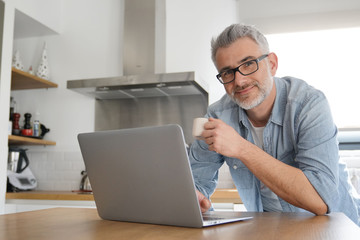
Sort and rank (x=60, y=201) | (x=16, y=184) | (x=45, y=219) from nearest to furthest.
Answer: (x=45, y=219) < (x=60, y=201) < (x=16, y=184)

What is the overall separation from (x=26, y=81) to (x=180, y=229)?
117 inches

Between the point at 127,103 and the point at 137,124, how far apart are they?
0.22 m

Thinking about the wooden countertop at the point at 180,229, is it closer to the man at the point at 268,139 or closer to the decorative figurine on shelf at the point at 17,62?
the man at the point at 268,139

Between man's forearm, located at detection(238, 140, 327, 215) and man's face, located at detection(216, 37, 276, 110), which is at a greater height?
man's face, located at detection(216, 37, 276, 110)

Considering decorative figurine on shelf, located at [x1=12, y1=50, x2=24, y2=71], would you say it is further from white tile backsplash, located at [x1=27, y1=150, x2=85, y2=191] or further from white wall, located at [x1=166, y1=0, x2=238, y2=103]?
white wall, located at [x1=166, y1=0, x2=238, y2=103]

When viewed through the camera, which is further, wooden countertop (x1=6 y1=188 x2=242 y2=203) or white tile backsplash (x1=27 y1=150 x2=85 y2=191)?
white tile backsplash (x1=27 y1=150 x2=85 y2=191)

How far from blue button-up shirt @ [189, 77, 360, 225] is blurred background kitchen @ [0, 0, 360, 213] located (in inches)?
57.8

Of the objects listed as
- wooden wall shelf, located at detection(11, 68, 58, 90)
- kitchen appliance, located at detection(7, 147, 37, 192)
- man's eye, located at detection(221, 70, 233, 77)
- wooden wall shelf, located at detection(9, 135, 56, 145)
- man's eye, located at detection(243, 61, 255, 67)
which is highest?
wooden wall shelf, located at detection(11, 68, 58, 90)

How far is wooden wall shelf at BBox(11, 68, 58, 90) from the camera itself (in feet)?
10.8

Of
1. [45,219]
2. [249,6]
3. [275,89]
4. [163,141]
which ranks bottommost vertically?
[45,219]

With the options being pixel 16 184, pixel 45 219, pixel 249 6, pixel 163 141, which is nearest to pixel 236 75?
pixel 163 141

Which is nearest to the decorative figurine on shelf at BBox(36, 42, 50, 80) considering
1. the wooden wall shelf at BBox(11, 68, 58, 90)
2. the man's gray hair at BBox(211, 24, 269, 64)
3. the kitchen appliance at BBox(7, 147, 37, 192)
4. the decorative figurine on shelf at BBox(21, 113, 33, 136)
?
the wooden wall shelf at BBox(11, 68, 58, 90)

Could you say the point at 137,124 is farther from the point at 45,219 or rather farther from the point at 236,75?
the point at 45,219

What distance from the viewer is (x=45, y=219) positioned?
1.11 metres
